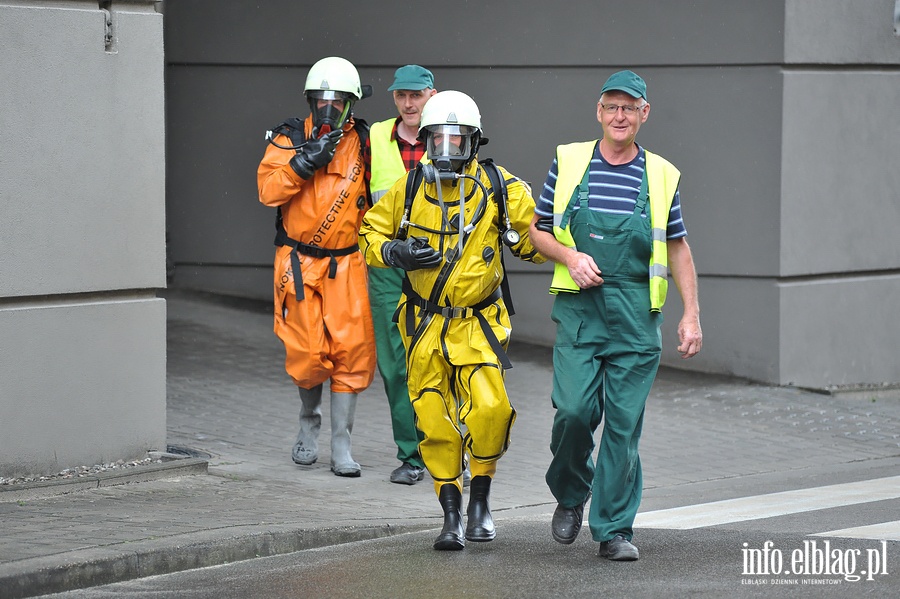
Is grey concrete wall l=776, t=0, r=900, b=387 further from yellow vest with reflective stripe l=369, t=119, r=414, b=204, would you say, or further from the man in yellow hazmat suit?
the man in yellow hazmat suit

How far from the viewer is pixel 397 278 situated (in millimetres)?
8336

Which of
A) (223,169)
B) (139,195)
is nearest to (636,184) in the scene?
(139,195)

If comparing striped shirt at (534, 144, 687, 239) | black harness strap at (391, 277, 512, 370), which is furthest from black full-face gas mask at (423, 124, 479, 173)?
black harness strap at (391, 277, 512, 370)

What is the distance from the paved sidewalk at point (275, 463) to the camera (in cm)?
650

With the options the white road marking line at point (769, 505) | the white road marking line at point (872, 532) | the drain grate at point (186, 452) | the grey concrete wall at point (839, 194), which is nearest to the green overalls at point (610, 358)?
the white road marking line at point (769, 505)

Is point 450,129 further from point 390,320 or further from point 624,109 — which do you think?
point 390,320

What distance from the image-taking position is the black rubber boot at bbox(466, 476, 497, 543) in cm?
670

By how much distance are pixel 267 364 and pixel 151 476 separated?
4335mm

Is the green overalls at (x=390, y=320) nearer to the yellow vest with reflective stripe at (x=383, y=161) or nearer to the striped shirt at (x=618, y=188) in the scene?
the yellow vest with reflective stripe at (x=383, y=161)

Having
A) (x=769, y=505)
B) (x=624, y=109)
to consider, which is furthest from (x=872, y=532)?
(x=624, y=109)

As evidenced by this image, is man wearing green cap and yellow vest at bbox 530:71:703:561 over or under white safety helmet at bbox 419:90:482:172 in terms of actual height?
under

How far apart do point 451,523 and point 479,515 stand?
15 centimetres

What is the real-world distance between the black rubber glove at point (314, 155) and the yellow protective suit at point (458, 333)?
4.44ft

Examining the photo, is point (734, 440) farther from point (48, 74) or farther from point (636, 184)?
point (48, 74)
